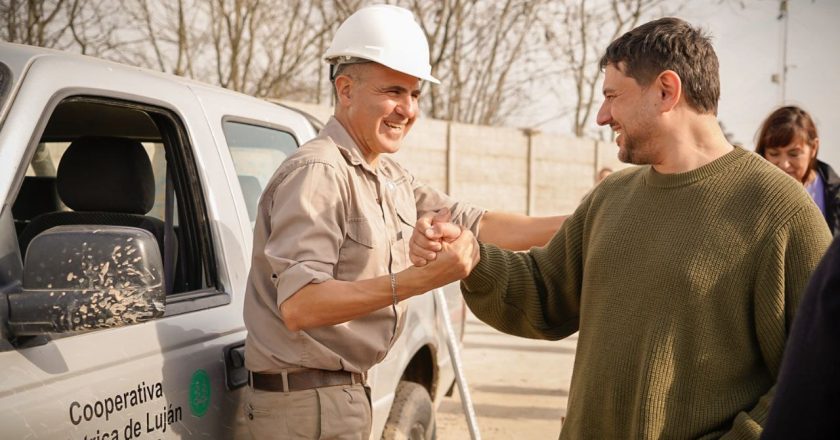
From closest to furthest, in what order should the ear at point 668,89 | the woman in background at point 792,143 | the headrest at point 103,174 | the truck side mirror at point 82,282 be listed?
the truck side mirror at point 82,282 → the ear at point 668,89 → the headrest at point 103,174 → the woman in background at point 792,143

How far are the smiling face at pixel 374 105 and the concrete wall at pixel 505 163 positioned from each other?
9235 millimetres

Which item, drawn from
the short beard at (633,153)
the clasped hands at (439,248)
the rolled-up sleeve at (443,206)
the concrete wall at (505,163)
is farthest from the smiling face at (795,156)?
the concrete wall at (505,163)

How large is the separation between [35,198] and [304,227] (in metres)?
1.84

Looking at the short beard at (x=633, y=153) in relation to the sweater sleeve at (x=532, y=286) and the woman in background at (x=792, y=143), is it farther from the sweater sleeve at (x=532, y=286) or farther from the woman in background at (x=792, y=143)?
the woman in background at (x=792, y=143)

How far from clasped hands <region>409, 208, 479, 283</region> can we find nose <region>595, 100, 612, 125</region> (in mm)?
565

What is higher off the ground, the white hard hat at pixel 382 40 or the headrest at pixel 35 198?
the white hard hat at pixel 382 40

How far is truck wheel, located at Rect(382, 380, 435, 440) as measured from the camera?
3.25 m

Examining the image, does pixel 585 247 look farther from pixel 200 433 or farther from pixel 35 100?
pixel 35 100

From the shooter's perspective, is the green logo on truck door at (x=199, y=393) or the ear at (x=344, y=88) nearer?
the green logo on truck door at (x=199, y=393)

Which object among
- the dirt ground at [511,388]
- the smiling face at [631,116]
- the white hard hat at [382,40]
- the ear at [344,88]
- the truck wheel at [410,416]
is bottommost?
the dirt ground at [511,388]

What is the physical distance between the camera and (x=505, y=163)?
14.1 metres

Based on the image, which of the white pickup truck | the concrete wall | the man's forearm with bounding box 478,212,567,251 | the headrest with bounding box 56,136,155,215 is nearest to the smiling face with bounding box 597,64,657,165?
the man's forearm with bounding box 478,212,567,251

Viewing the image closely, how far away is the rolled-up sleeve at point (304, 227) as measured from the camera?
6.48 feet

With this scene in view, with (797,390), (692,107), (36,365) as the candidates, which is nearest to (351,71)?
(692,107)
